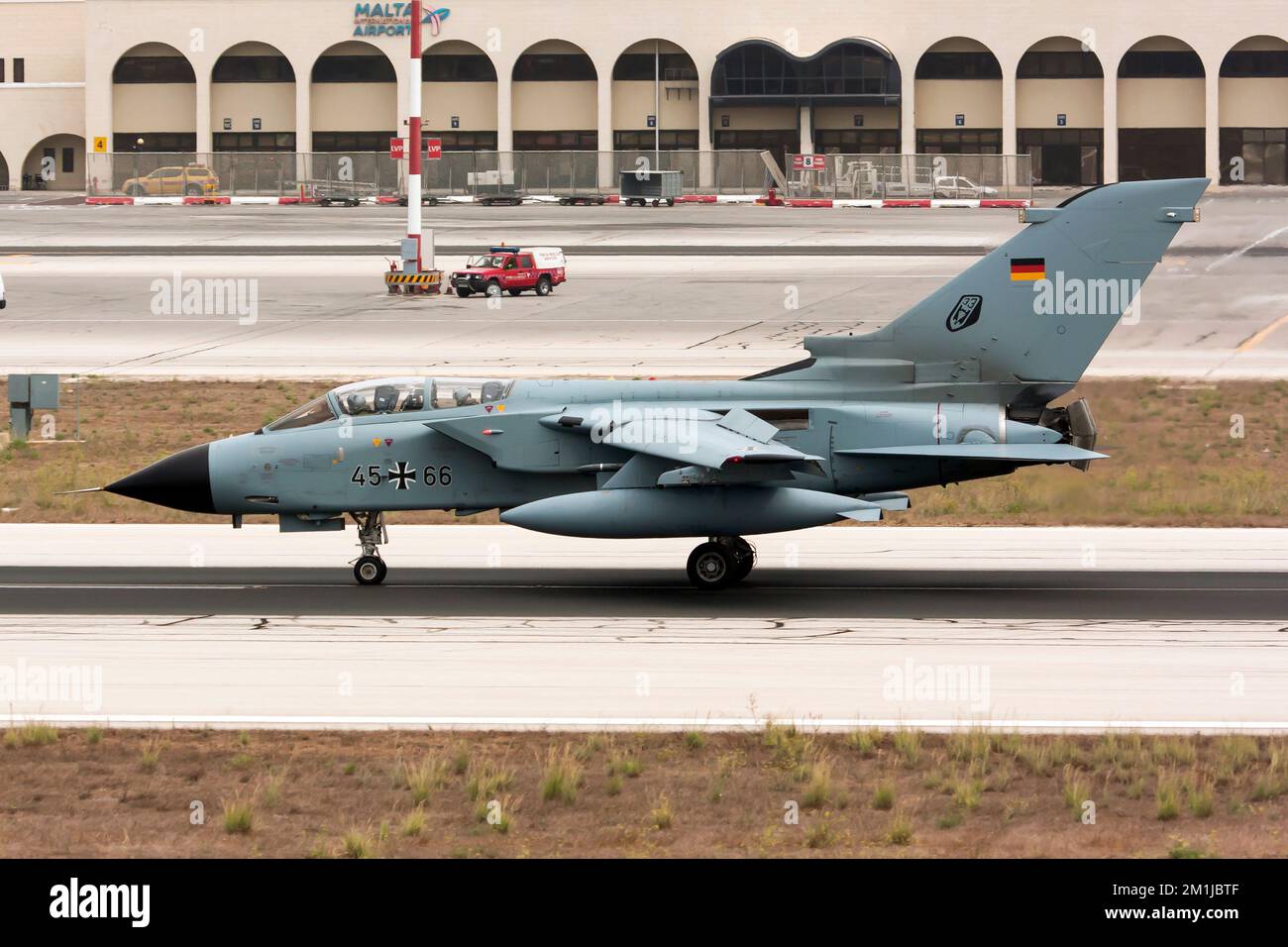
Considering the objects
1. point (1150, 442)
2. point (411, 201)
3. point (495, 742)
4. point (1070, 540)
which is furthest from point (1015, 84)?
point (495, 742)

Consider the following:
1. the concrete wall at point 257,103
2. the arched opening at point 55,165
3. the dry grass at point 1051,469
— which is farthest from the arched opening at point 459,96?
the dry grass at point 1051,469

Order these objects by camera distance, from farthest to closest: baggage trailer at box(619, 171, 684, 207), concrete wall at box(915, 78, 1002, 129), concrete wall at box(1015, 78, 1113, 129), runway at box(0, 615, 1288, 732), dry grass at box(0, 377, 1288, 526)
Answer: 1. concrete wall at box(915, 78, 1002, 129)
2. concrete wall at box(1015, 78, 1113, 129)
3. baggage trailer at box(619, 171, 684, 207)
4. dry grass at box(0, 377, 1288, 526)
5. runway at box(0, 615, 1288, 732)

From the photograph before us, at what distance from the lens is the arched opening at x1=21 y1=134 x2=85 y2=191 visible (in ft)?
342

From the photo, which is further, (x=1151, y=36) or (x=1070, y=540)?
(x=1151, y=36)

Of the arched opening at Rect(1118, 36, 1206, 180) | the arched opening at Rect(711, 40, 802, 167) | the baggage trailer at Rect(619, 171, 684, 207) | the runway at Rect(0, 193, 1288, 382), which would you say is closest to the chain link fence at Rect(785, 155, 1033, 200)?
the runway at Rect(0, 193, 1288, 382)

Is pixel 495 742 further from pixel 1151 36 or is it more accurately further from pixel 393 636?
pixel 1151 36

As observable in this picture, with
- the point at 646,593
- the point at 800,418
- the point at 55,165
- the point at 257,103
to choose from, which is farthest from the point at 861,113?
the point at 646,593

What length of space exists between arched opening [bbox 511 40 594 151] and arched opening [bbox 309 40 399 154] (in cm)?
723

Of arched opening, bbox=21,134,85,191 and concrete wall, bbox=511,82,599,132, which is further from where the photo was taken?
arched opening, bbox=21,134,85,191

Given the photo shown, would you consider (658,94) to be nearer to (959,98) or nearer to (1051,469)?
(959,98)

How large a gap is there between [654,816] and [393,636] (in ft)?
23.2

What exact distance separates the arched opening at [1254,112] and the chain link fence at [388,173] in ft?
86.7

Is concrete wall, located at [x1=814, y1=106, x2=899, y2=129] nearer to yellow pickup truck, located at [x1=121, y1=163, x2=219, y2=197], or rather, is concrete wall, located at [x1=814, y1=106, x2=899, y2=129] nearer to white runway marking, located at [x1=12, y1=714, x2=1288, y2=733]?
yellow pickup truck, located at [x1=121, y1=163, x2=219, y2=197]

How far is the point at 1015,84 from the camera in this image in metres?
91.6
